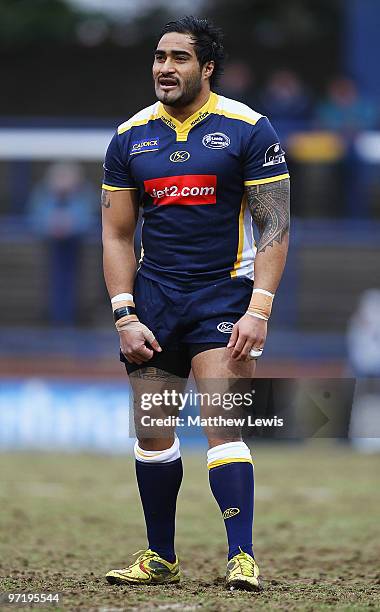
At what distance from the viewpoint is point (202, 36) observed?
237 inches

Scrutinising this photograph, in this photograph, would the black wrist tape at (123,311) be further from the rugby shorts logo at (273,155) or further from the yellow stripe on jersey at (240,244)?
the rugby shorts logo at (273,155)

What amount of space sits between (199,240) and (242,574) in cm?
152

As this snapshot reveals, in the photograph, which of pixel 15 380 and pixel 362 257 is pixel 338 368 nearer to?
pixel 362 257

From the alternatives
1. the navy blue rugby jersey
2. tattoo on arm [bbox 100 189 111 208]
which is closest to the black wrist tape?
the navy blue rugby jersey

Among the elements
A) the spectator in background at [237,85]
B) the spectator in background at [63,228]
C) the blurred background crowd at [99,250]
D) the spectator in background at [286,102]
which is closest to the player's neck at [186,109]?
the blurred background crowd at [99,250]

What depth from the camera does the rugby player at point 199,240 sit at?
234 inches

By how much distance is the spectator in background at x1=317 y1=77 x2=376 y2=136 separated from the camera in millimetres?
16609

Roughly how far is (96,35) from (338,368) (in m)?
13.9

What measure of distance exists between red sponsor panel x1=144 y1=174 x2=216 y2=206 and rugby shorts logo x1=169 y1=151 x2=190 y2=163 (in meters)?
0.07

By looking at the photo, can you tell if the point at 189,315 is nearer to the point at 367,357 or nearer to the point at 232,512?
the point at 232,512

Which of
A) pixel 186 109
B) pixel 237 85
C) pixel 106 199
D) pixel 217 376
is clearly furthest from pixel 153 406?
pixel 237 85

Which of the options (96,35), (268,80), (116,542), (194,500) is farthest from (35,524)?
(96,35)

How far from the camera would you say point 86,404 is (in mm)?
14219

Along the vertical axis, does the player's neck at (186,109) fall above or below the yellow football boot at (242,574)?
above
